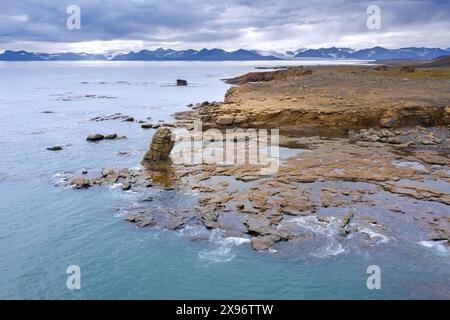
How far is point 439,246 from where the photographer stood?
21.8 metres

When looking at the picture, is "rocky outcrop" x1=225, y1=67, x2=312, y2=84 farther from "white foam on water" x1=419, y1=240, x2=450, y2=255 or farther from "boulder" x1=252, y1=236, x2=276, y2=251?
"boulder" x1=252, y1=236, x2=276, y2=251

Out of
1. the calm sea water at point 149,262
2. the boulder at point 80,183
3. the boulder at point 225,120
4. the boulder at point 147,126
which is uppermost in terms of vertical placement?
the boulder at point 225,120

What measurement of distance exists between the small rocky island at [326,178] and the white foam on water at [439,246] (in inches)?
10.5

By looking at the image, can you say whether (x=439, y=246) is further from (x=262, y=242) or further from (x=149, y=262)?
(x=149, y=262)

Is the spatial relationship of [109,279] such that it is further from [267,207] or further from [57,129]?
[57,129]

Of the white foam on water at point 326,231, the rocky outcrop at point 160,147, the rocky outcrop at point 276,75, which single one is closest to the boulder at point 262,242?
the white foam on water at point 326,231

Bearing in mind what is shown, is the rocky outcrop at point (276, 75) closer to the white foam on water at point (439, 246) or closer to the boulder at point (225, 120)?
the boulder at point (225, 120)

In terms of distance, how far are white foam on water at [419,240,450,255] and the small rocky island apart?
268 millimetres

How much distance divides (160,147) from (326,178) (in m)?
14.3

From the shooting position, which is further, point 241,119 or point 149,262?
point 241,119

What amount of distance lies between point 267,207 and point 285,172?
22.1 feet

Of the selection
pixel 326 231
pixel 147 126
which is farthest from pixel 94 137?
pixel 326 231

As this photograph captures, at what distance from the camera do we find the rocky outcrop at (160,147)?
36188 millimetres
